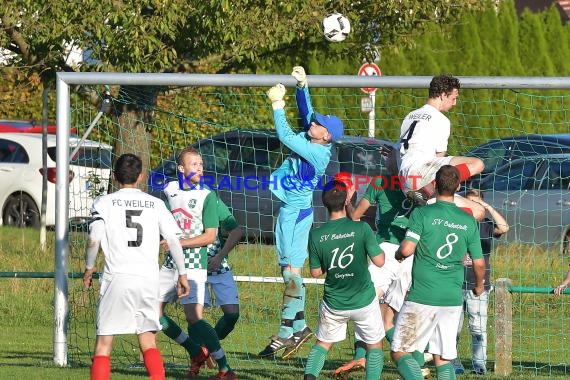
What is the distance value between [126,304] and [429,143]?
2530 mm

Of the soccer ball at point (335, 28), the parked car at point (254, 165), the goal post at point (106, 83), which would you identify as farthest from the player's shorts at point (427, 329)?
the soccer ball at point (335, 28)

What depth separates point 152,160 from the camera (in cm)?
1406

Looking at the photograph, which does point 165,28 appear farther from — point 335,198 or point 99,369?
point 99,369

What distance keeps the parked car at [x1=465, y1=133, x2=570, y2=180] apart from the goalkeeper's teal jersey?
2.80m

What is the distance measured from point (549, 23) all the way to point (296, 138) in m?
19.7

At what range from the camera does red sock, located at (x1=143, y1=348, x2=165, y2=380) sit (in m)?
8.91

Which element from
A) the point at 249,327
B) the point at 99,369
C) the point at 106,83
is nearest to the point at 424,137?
the point at 99,369

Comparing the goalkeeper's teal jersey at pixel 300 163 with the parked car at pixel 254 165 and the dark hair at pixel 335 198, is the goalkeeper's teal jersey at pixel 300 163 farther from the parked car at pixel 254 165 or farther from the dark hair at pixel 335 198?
the parked car at pixel 254 165

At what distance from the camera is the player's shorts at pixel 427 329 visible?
8820 millimetres

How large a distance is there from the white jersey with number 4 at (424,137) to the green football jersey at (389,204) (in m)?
0.64

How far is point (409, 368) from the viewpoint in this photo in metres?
8.92

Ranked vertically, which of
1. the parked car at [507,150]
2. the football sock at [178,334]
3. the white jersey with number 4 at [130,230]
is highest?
the parked car at [507,150]

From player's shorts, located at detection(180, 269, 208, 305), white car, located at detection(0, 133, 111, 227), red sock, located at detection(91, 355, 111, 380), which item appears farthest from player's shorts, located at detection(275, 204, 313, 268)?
white car, located at detection(0, 133, 111, 227)

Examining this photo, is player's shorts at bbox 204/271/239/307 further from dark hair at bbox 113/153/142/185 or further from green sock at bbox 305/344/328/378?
dark hair at bbox 113/153/142/185
